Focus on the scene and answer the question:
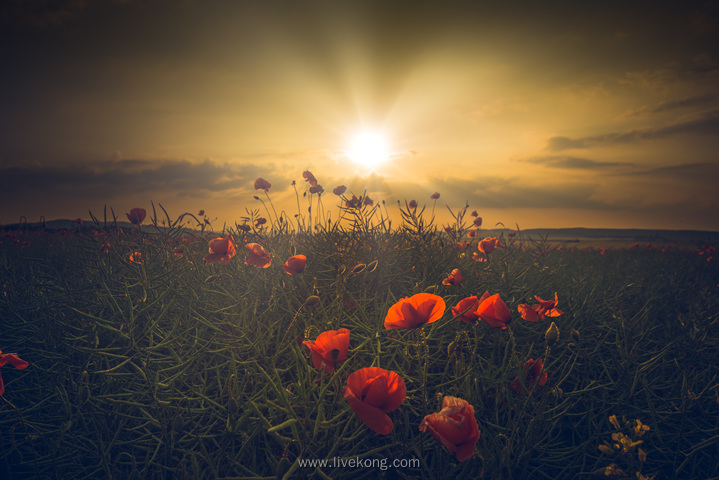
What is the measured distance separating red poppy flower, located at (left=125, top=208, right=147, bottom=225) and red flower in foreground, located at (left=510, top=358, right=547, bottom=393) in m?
2.37

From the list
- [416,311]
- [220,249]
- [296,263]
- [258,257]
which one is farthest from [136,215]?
[416,311]

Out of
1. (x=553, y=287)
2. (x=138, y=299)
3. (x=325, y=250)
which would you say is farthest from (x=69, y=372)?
(x=553, y=287)

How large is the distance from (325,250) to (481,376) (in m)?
1.44

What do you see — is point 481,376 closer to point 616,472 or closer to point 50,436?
point 616,472

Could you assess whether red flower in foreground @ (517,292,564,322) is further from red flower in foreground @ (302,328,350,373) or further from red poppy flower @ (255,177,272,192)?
red poppy flower @ (255,177,272,192)

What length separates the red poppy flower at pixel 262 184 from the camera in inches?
135

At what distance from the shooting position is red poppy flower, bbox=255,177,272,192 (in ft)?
11.2

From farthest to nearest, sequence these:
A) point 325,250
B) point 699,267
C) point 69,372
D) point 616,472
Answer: point 699,267
point 325,250
point 69,372
point 616,472

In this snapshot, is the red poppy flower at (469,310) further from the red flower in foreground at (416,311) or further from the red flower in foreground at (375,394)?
the red flower in foreground at (375,394)

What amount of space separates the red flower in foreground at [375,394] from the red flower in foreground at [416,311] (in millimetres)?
223

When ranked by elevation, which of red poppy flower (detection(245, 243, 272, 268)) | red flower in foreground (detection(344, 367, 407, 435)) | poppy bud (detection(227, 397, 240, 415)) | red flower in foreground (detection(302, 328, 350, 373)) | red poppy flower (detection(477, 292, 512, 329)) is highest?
red poppy flower (detection(245, 243, 272, 268))

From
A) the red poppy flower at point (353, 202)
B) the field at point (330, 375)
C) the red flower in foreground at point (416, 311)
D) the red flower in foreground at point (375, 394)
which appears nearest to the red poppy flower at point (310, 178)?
the red poppy flower at point (353, 202)

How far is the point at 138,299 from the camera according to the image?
1.89m

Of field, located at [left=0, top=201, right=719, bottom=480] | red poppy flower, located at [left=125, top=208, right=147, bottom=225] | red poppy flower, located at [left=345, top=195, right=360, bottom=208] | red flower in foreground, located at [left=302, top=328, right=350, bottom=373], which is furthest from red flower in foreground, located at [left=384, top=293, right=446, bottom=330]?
red poppy flower, located at [left=125, top=208, right=147, bottom=225]
